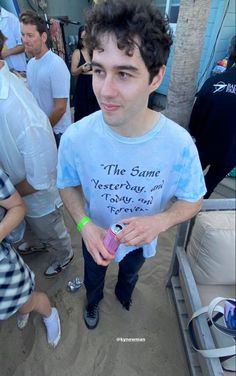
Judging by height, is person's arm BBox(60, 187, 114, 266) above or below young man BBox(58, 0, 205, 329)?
below

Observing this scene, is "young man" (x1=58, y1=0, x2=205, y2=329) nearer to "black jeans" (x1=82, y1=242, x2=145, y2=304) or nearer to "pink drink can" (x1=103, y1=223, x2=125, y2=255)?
"pink drink can" (x1=103, y1=223, x2=125, y2=255)

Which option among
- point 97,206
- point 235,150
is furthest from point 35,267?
point 235,150

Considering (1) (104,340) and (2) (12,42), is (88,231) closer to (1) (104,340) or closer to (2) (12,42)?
(1) (104,340)

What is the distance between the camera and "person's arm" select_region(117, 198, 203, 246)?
1087 millimetres

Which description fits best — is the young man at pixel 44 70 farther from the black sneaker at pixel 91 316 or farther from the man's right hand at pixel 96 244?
the black sneaker at pixel 91 316

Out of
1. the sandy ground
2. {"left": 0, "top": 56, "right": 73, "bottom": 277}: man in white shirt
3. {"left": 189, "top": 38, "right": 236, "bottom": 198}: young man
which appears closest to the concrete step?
{"left": 189, "top": 38, "right": 236, "bottom": 198}: young man

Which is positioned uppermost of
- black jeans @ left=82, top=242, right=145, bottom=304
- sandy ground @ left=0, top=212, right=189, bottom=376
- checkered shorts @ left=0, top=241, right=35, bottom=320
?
checkered shorts @ left=0, top=241, right=35, bottom=320

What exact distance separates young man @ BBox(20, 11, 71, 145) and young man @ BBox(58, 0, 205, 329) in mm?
1413

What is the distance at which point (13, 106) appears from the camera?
1423mm

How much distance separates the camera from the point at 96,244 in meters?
1.15

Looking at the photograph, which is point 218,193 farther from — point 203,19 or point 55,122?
point 55,122

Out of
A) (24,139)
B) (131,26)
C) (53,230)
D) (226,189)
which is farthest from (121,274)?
(226,189)

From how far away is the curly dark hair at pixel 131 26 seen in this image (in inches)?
34.2

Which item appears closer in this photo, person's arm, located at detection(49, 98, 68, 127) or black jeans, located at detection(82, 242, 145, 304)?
black jeans, located at detection(82, 242, 145, 304)
